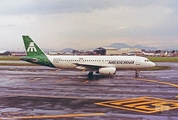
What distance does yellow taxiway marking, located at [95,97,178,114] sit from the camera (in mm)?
17562

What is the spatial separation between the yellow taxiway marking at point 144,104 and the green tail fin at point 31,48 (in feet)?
82.5

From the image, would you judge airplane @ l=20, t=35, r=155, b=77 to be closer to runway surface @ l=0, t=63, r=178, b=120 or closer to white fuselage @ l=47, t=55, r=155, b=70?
white fuselage @ l=47, t=55, r=155, b=70

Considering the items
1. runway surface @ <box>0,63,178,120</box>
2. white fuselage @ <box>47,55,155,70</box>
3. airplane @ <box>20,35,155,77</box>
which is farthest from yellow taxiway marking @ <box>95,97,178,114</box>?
white fuselage @ <box>47,55,155,70</box>

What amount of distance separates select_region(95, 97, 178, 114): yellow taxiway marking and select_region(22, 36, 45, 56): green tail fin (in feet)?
82.5

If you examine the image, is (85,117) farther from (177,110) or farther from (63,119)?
(177,110)

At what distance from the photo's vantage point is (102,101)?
66.8 ft

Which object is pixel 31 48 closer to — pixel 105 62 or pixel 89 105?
pixel 105 62

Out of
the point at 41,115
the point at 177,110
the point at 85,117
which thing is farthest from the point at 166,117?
the point at 41,115

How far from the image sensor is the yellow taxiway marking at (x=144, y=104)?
17562 millimetres

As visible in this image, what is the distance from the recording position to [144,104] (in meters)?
19.3

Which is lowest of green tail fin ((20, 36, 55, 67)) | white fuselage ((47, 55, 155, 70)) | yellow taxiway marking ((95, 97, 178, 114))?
yellow taxiway marking ((95, 97, 178, 114))

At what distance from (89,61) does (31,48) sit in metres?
10.8

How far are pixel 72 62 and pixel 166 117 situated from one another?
1048 inches

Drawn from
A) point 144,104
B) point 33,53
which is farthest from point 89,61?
point 144,104
